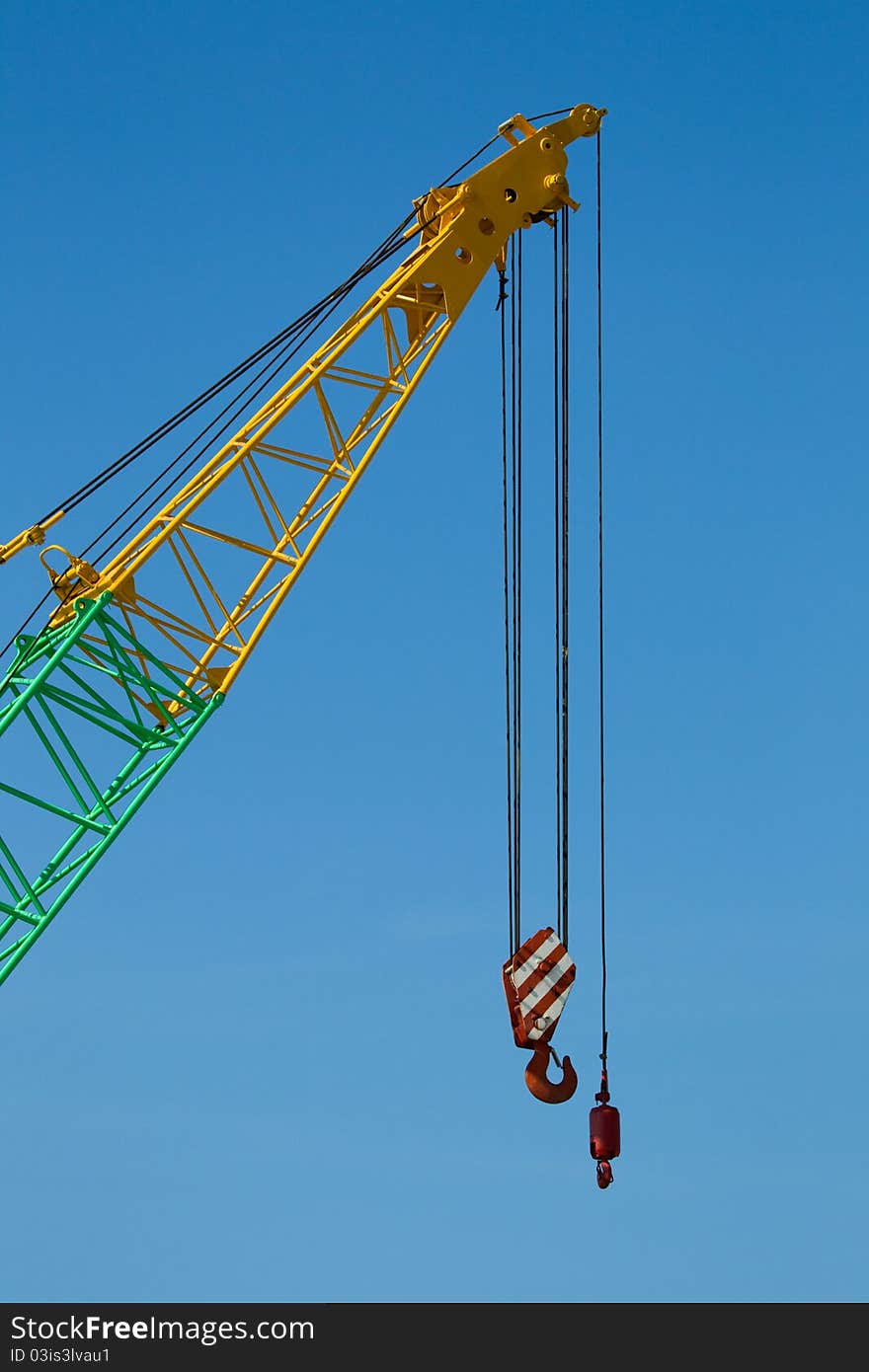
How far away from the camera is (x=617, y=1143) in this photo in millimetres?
31781

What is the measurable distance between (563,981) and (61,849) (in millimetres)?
7495

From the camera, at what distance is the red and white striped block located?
32281 mm

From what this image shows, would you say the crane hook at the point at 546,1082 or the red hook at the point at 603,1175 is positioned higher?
the crane hook at the point at 546,1082

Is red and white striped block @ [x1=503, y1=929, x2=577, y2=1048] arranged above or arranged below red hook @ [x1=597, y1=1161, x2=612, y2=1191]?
above

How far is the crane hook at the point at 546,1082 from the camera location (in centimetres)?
3189

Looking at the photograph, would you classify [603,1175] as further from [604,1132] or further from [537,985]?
[537,985]

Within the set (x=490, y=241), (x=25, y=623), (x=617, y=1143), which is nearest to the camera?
(x=617, y=1143)

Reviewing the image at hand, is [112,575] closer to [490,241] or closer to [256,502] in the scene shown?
[256,502]

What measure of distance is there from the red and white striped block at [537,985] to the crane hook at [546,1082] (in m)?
0.33

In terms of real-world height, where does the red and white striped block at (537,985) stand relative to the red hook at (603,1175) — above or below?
above

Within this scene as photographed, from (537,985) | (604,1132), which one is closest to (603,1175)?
(604,1132)

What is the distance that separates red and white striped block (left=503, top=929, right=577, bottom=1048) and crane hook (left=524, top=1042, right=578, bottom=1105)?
326mm

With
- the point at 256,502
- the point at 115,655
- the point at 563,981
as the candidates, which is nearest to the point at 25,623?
the point at 115,655

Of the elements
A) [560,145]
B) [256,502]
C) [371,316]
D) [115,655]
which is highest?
[560,145]
